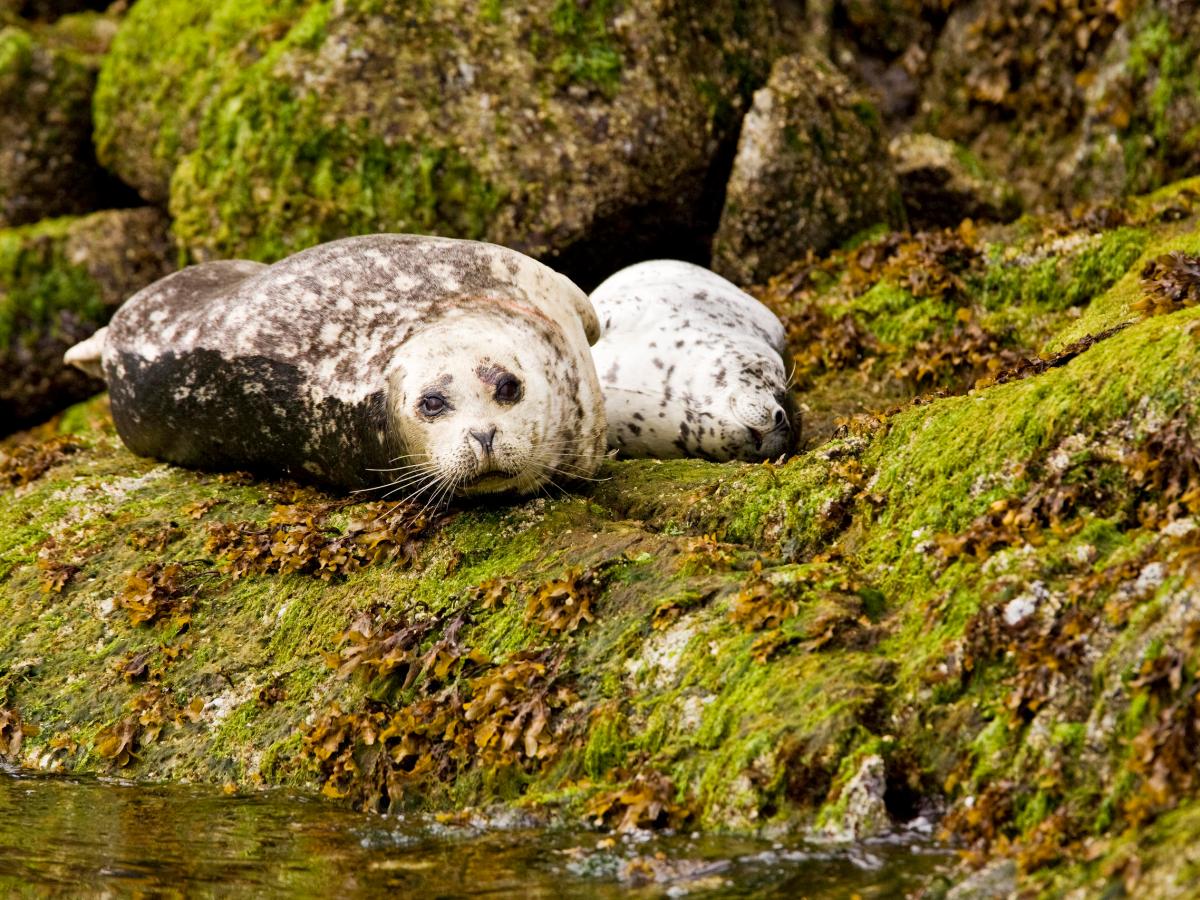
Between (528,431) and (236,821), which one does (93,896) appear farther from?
(528,431)

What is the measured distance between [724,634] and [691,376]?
Answer: 9.56 feet

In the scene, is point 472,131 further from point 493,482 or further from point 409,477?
point 493,482

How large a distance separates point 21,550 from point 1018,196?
24.9 ft

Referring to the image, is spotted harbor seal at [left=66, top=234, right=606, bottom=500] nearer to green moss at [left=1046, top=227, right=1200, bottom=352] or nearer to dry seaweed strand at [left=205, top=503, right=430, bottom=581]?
dry seaweed strand at [left=205, top=503, right=430, bottom=581]

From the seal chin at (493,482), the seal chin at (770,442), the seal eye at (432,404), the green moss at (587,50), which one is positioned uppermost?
the green moss at (587,50)

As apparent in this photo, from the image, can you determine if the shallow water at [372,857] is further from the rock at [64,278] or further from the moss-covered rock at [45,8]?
the moss-covered rock at [45,8]

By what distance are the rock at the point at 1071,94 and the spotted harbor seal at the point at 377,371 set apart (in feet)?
16.9

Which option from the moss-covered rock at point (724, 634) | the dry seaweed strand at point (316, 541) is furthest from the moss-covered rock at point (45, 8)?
the dry seaweed strand at point (316, 541)

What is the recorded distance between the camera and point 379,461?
23.4 ft

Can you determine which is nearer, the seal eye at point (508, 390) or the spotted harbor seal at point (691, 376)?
the seal eye at point (508, 390)

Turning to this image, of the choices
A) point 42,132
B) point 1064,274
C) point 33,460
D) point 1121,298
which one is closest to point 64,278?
point 42,132

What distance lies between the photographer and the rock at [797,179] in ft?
35.4

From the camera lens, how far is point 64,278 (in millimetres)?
12305

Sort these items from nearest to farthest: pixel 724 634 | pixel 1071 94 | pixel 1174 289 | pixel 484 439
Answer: pixel 724 634 < pixel 484 439 < pixel 1174 289 < pixel 1071 94
